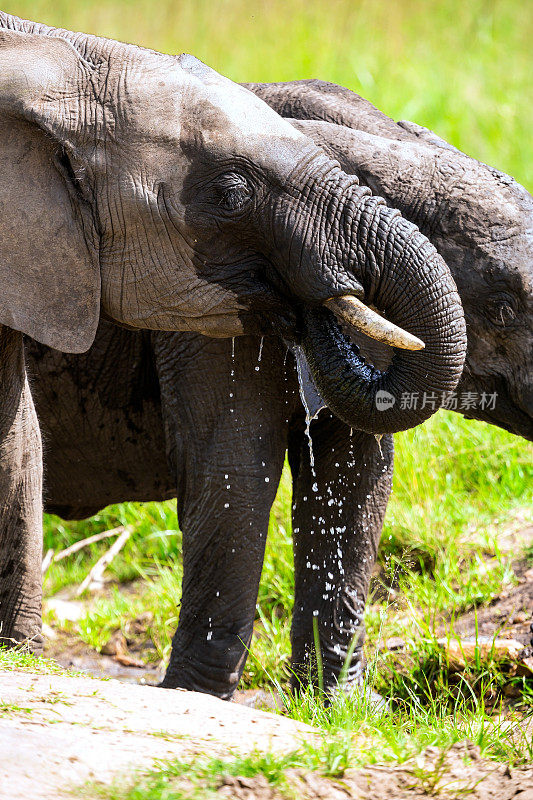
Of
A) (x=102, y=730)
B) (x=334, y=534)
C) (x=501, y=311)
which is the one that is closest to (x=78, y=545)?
(x=334, y=534)

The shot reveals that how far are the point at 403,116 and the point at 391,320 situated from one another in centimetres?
633

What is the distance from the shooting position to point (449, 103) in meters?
9.95

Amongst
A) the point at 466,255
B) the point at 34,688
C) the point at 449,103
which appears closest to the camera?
the point at 34,688

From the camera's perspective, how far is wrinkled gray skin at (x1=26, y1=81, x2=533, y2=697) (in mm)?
4109

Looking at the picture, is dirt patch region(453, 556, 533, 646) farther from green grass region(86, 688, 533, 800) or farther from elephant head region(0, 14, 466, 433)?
elephant head region(0, 14, 466, 433)

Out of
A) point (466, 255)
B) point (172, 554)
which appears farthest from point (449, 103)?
point (466, 255)

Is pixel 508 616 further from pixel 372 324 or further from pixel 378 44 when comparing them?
pixel 378 44

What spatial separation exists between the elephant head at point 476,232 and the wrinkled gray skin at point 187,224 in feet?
2.20

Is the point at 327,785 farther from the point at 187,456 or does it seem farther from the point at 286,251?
the point at 187,456

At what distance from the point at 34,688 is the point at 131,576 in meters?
3.49

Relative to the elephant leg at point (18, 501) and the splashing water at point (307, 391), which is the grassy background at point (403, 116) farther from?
the elephant leg at point (18, 501)

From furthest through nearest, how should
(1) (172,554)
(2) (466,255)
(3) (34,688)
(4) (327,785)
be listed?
(1) (172,554) < (2) (466,255) < (3) (34,688) < (4) (327,785)

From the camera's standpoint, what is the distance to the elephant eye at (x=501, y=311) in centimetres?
409

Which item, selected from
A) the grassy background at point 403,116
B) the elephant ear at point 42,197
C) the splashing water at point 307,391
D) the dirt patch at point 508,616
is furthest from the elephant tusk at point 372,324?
the dirt patch at point 508,616
